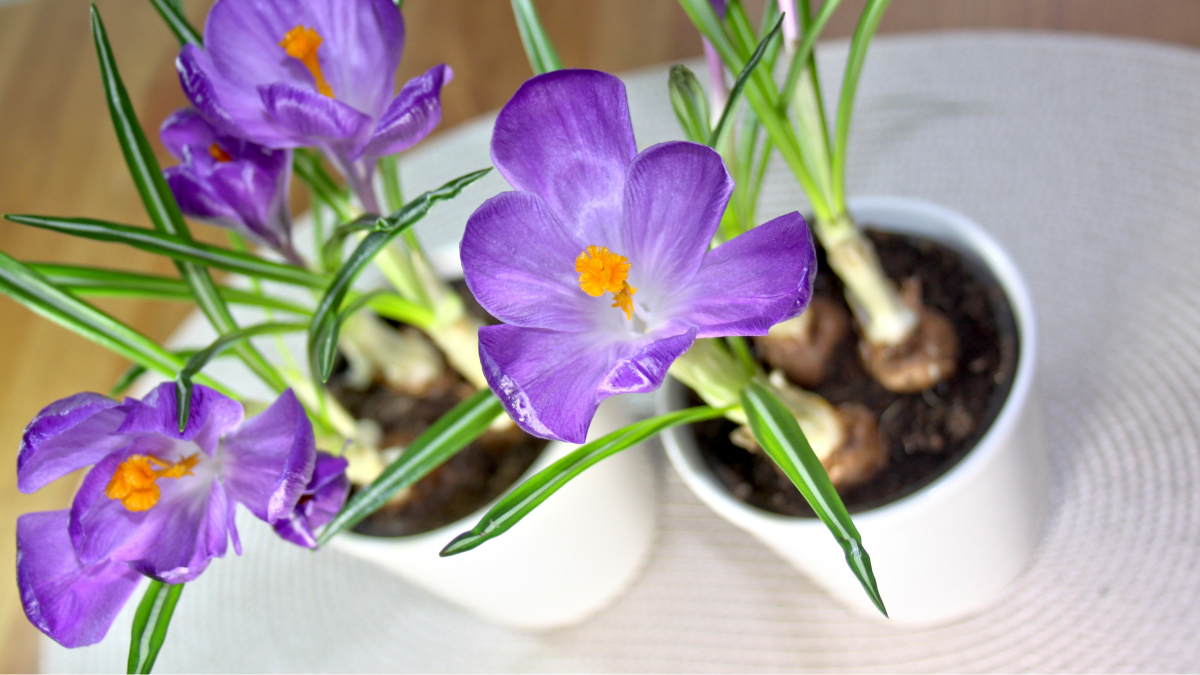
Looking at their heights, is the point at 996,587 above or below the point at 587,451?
below

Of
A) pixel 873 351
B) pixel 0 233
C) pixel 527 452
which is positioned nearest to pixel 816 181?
pixel 873 351

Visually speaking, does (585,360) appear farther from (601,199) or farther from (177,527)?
(177,527)

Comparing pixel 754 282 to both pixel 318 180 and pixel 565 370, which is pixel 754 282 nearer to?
pixel 565 370

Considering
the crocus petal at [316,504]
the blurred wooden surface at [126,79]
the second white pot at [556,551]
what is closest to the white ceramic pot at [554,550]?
the second white pot at [556,551]

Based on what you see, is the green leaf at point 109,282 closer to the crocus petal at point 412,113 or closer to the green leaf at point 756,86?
the crocus petal at point 412,113

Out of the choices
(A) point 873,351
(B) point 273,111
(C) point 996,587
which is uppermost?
(B) point 273,111

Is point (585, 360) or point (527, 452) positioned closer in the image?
point (585, 360)
